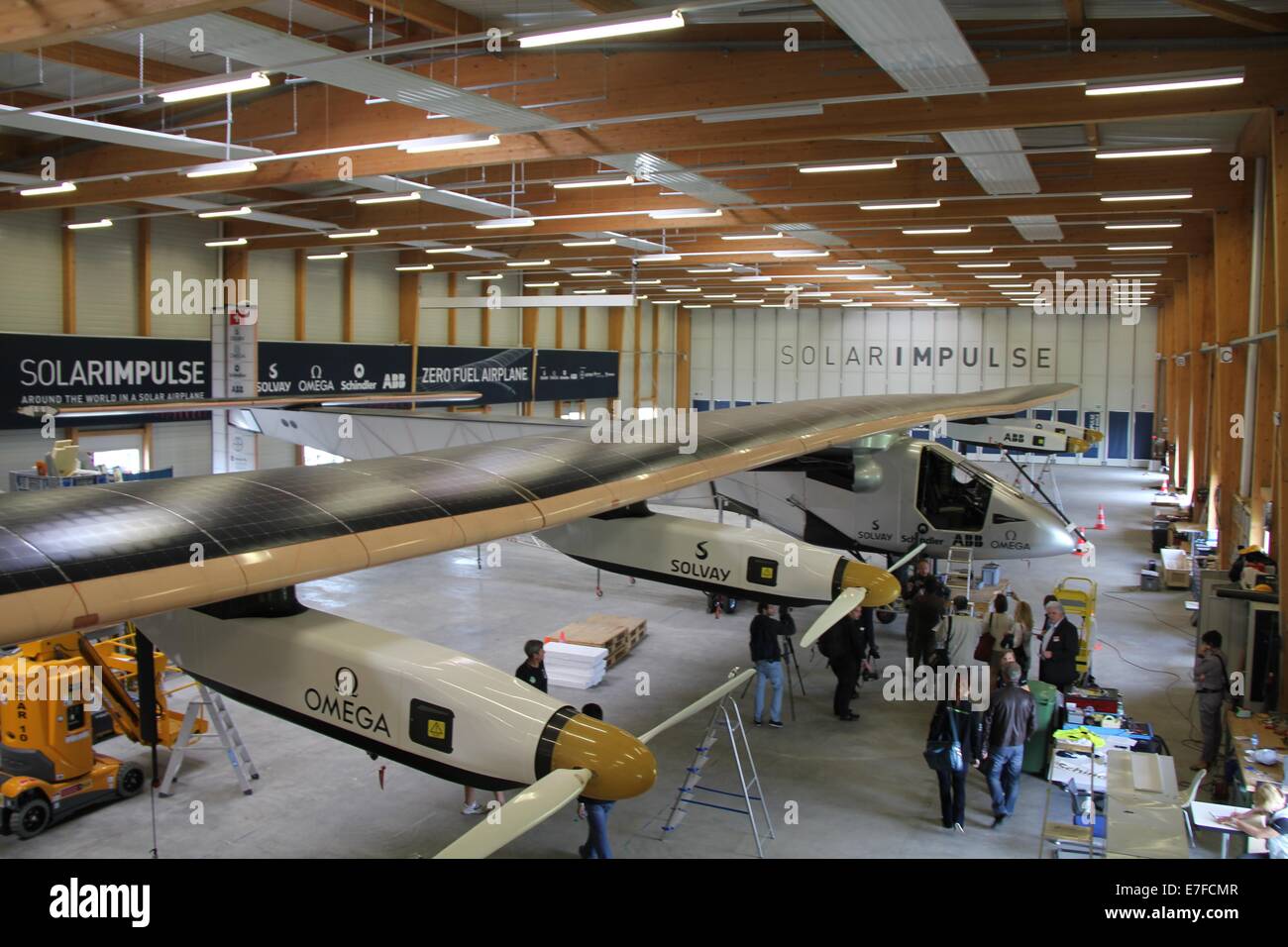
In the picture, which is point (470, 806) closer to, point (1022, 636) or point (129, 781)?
point (129, 781)

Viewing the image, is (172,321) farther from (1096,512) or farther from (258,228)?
(1096,512)

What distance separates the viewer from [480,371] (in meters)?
34.8

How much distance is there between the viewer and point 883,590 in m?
9.45

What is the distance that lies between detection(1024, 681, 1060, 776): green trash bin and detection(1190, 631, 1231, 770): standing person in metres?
1.55

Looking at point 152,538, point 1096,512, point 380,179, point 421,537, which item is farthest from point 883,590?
point 1096,512

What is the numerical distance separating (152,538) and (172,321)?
2194cm

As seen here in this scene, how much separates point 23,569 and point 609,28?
5415mm

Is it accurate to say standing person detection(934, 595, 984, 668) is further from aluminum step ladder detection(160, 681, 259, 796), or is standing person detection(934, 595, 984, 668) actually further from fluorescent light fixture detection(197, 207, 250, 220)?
fluorescent light fixture detection(197, 207, 250, 220)

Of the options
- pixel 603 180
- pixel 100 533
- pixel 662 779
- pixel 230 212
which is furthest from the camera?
pixel 230 212

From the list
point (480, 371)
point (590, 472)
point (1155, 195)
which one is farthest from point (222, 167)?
point (480, 371)

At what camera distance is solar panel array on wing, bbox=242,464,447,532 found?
21.2 ft

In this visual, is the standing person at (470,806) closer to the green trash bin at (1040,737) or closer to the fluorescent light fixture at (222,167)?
the green trash bin at (1040,737)

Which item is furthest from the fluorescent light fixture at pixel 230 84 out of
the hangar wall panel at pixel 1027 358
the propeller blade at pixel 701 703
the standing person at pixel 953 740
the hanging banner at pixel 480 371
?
the hangar wall panel at pixel 1027 358

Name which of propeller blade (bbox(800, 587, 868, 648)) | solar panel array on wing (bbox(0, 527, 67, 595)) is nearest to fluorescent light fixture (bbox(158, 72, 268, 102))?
solar panel array on wing (bbox(0, 527, 67, 595))
